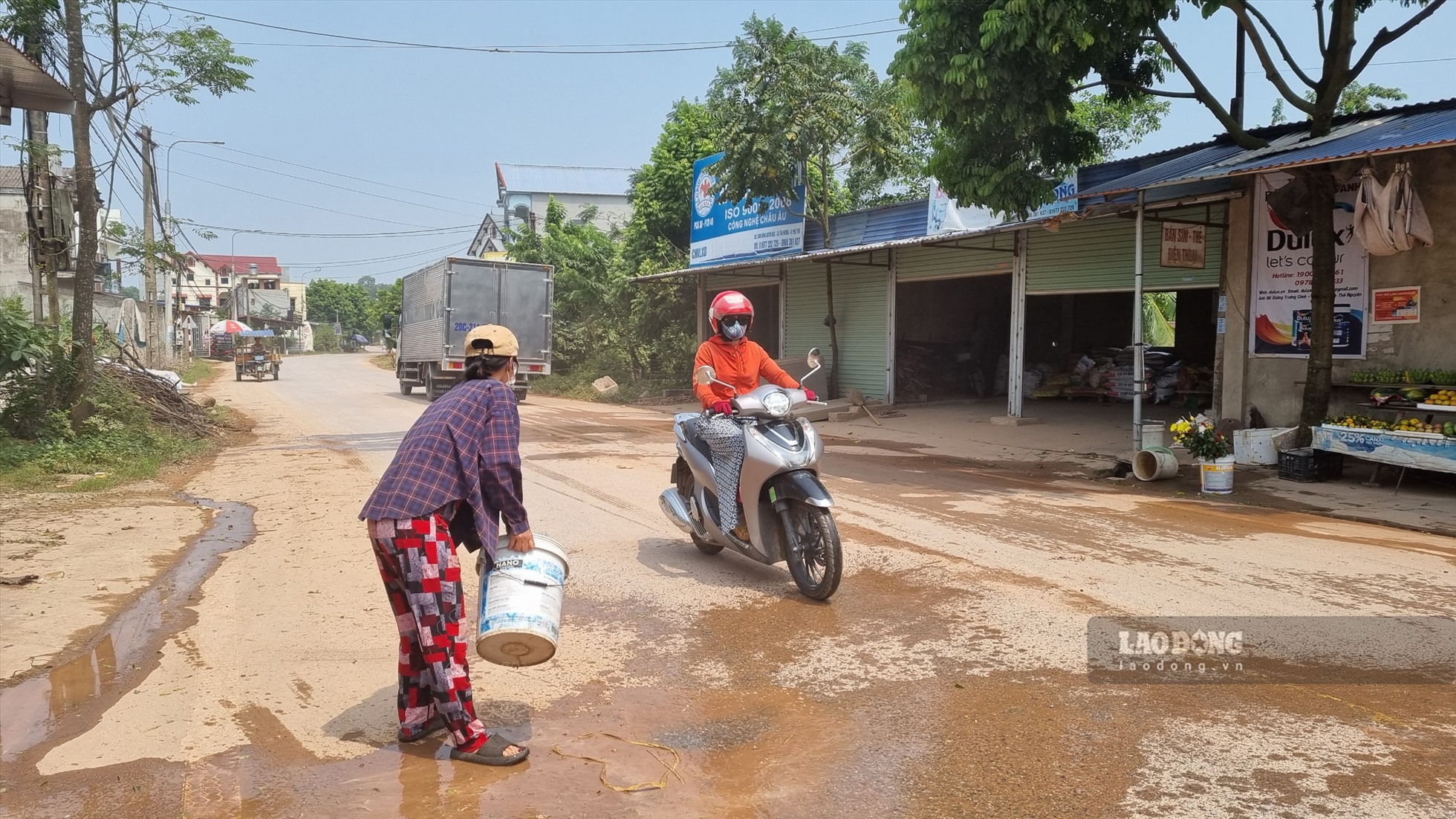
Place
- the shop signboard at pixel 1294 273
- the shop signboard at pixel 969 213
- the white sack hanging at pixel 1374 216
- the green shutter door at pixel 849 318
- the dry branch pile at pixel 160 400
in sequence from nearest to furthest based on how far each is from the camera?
the white sack hanging at pixel 1374 216, the shop signboard at pixel 1294 273, the dry branch pile at pixel 160 400, the shop signboard at pixel 969 213, the green shutter door at pixel 849 318

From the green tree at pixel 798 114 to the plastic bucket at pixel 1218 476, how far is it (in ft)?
38.9

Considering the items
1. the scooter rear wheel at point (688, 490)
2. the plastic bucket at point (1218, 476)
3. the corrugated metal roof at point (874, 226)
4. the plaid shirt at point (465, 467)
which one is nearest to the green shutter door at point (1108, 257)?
the corrugated metal roof at point (874, 226)

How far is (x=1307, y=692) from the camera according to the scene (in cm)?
405

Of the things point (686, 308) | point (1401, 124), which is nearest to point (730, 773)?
point (1401, 124)

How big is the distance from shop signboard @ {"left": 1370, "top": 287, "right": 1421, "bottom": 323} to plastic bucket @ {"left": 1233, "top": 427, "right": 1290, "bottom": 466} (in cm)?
153

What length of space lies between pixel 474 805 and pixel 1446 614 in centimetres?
497

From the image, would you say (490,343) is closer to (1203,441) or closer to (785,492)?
(785,492)

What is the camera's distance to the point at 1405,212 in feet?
31.9

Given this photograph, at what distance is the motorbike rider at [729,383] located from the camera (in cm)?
602

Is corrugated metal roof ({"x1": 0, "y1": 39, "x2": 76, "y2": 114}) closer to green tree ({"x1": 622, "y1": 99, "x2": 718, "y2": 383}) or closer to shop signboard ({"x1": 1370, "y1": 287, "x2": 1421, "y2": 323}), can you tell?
shop signboard ({"x1": 1370, "y1": 287, "x2": 1421, "y2": 323})

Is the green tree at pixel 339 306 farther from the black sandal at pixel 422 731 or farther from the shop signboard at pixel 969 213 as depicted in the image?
the black sandal at pixel 422 731

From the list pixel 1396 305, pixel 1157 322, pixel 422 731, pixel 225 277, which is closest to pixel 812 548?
pixel 422 731

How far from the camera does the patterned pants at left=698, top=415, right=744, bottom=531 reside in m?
5.96

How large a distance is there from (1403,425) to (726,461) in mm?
7275
